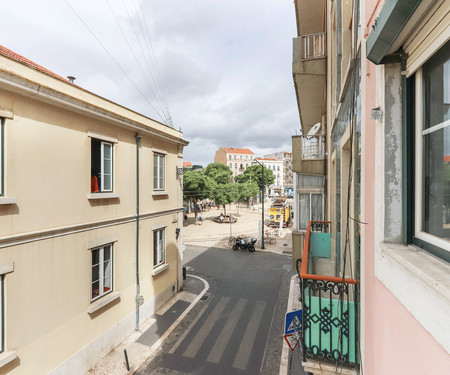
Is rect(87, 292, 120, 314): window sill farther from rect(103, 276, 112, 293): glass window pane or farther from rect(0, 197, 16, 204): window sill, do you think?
rect(0, 197, 16, 204): window sill

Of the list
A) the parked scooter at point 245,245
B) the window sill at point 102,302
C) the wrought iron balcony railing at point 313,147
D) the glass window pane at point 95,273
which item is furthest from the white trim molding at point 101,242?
the parked scooter at point 245,245

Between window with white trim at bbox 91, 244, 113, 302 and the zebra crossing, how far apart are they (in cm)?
312

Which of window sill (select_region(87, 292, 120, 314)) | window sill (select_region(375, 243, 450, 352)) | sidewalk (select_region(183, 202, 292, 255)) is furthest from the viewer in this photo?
sidewalk (select_region(183, 202, 292, 255))

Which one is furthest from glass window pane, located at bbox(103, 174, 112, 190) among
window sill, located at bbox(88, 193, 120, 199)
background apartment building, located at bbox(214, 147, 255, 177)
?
background apartment building, located at bbox(214, 147, 255, 177)

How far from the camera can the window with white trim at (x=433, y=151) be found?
54.8 inches

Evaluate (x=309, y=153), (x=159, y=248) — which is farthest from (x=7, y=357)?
(x=309, y=153)

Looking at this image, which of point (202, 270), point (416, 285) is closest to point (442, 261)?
point (416, 285)

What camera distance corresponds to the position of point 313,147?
10.9 metres

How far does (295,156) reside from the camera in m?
10.7

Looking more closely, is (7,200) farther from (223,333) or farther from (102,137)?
(223,333)

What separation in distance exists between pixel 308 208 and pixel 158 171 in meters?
7.57

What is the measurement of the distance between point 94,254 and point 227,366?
5484mm

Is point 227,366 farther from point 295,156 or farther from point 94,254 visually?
point 295,156

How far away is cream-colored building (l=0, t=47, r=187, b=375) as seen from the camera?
548cm
